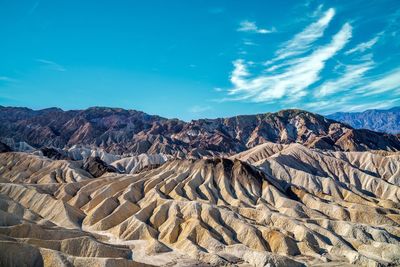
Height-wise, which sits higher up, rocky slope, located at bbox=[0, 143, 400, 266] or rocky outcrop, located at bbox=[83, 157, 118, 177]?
rocky outcrop, located at bbox=[83, 157, 118, 177]

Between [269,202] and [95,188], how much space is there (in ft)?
165

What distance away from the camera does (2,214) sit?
239ft

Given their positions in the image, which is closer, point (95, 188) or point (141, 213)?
point (141, 213)

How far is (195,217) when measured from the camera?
93062mm

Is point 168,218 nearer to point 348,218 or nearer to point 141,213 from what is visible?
point 141,213

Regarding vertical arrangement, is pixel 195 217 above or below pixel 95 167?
below

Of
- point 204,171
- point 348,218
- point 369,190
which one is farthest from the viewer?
point 369,190

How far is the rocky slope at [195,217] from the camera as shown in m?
70.6

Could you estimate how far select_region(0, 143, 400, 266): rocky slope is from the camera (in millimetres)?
70625

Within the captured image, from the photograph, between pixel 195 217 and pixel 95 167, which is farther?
pixel 95 167

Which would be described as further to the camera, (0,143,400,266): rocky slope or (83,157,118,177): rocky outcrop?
(83,157,118,177): rocky outcrop

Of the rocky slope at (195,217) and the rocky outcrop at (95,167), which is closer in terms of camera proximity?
the rocky slope at (195,217)

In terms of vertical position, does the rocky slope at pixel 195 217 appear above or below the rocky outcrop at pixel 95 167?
below

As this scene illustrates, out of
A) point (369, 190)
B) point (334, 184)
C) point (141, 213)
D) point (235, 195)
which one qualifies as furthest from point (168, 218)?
point (369, 190)
